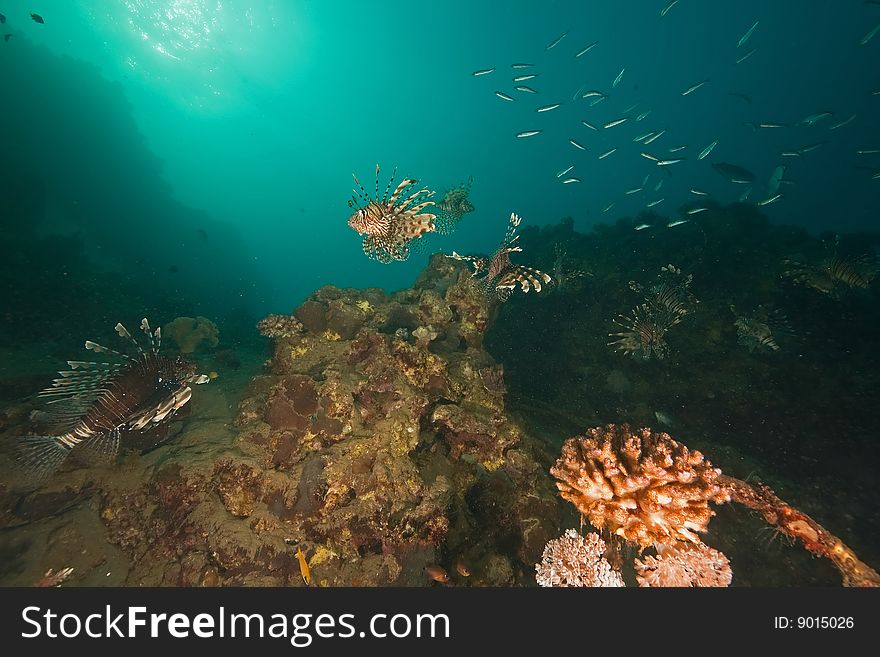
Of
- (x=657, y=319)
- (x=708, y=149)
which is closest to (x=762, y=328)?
(x=657, y=319)

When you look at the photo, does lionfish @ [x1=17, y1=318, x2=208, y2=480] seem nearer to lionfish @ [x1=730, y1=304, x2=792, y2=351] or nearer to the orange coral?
the orange coral

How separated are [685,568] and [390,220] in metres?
6.17

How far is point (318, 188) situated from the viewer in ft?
408

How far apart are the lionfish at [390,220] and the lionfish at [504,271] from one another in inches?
51.0

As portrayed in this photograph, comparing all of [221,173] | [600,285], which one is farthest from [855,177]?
[221,173]

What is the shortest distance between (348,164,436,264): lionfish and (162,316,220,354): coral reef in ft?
37.5

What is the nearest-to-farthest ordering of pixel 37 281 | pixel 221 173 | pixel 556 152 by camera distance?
pixel 37 281, pixel 221 173, pixel 556 152

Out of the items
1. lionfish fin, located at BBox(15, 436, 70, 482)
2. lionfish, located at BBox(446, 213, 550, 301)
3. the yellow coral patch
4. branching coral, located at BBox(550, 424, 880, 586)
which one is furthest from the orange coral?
lionfish fin, located at BBox(15, 436, 70, 482)

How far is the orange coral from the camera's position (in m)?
3.75

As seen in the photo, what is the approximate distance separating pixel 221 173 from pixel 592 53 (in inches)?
3783

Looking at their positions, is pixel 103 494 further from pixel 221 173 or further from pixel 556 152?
pixel 556 152

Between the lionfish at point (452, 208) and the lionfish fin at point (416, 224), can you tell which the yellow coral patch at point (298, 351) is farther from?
the lionfish at point (452, 208)

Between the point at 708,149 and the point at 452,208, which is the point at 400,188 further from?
the point at 708,149

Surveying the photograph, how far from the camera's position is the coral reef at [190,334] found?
13953 mm
